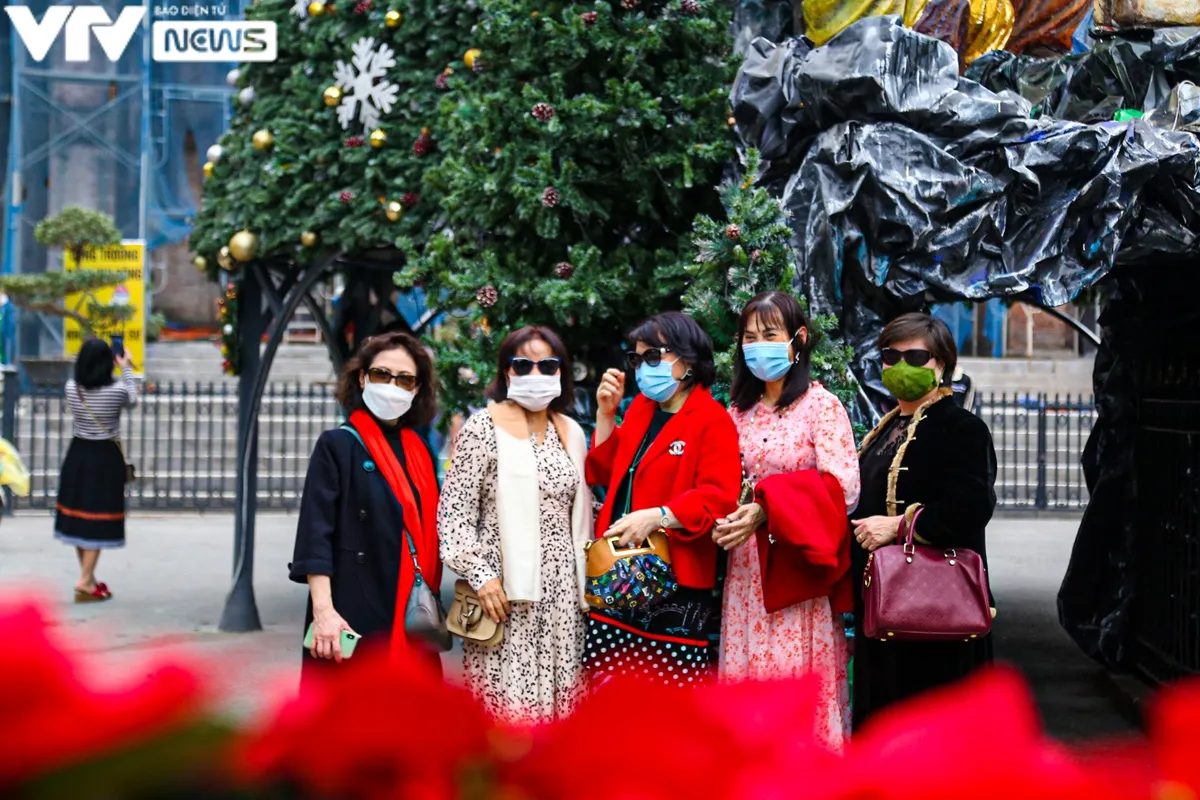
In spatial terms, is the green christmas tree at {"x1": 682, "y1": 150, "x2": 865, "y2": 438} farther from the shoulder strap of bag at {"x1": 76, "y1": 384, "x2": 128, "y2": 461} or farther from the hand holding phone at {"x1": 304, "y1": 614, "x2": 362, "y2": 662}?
the shoulder strap of bag at {"x1": 76, "y1": 384, "x2": 128, "y2": 461}

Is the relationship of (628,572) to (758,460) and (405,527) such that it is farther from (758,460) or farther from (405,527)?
(405,527)

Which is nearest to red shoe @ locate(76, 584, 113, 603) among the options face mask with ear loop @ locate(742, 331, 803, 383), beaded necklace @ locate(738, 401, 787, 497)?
beaded necklace @ locate(738, 401, 787, 497)

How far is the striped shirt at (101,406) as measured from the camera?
30.6 ft

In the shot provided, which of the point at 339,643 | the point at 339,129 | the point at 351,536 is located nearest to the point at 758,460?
the point at 351,536

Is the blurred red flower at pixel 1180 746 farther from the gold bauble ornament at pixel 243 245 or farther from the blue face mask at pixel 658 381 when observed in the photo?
the gold bauble ornament at pixel 243 245

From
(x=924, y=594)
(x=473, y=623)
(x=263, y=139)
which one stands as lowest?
(x=473, y=623)

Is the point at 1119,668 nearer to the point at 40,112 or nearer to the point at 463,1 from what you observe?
the point at 463,1

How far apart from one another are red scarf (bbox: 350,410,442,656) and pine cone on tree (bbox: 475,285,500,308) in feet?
5.78

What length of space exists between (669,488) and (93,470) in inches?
253

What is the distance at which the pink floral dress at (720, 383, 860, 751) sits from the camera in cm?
409

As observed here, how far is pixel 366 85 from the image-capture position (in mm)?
7238

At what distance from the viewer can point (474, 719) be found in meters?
0.64

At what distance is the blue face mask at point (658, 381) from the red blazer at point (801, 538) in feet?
1.31

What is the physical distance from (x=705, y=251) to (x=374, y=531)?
6.23 ft
